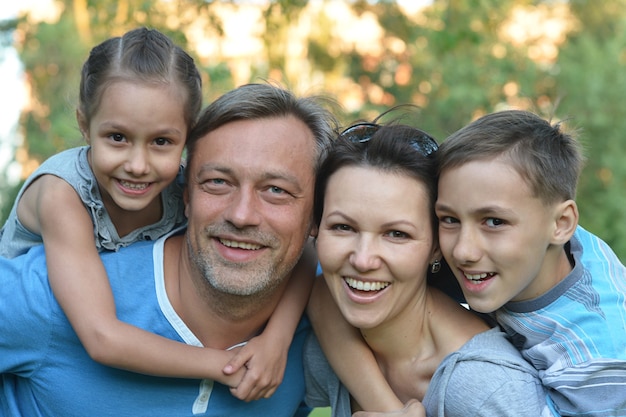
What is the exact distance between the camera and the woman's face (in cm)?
282

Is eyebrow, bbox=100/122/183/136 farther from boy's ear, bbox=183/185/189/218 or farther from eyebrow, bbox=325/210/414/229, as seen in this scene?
eyebrow, bbox=325/210/414/229

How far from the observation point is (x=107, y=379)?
120 inches

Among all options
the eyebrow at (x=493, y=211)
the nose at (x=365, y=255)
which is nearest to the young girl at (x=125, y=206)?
the nose at (x=365, y=255)

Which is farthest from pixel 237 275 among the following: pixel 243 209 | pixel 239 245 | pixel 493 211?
pixel 493 211

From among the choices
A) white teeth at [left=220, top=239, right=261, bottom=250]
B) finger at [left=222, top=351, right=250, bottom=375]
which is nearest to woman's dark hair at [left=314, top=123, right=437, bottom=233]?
white teeth at [left=220, top=239, right=261, bottom=250]

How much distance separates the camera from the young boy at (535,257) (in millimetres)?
2627

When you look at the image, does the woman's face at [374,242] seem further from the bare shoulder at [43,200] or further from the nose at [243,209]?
the bare shoulder at [43,200]

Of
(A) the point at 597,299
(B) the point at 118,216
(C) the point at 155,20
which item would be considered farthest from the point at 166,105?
(C) the point at 155,20

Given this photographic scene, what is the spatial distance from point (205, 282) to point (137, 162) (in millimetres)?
544

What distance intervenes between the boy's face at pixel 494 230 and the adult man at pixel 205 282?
691mm

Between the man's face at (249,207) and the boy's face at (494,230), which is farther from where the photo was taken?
the man's face at (249,207)

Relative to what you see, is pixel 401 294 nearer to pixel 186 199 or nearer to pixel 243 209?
pixel 243 209

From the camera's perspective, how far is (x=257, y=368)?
117 inches

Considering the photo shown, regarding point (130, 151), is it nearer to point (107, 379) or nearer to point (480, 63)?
point (107, 379)
